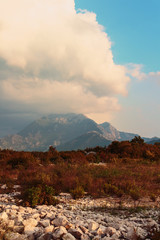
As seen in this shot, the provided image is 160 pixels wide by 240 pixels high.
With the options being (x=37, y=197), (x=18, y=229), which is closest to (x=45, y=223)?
(x=18, y=229)

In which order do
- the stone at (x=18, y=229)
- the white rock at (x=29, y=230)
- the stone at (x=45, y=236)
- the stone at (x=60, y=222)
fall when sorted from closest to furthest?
the stone at (x=45, y=236), the white rock at (x=29, y=230), the stone at (x=18, y=229), the stone at (x=60, y=222)

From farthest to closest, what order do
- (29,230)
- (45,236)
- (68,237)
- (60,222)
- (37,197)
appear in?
(37,197), (60,222), (29,230), (45,236), (68,237)

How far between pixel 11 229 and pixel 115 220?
A: 9.39ft

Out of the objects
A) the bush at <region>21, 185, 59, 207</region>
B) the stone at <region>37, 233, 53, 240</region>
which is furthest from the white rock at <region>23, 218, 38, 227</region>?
the bush at <region>21, 185, 59, 207</region>

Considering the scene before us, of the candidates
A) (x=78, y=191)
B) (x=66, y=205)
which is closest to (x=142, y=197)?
(x=78, y=191)

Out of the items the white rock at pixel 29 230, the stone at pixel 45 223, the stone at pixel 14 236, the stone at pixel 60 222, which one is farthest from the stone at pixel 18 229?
the stone at pixel 60 222

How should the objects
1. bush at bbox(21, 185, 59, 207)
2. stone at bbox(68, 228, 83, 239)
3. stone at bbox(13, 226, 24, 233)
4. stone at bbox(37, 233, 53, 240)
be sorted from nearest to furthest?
stone at bbox(37, 233, 53, 240) → stone at bbox(68, 228, 83, 239) → stone at bbox(13, 226, 24, 233) → bush at bbox(21, 185, 59, 207)

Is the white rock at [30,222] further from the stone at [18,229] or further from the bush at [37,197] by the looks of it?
the bush at [37,197]

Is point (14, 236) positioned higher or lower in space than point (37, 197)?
higher

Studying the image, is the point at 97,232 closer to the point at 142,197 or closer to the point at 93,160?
the point at 142,197

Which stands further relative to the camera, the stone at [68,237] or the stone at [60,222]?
the stone at [60,222]

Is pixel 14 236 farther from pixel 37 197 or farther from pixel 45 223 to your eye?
pixel 37 197

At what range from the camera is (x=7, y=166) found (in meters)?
15.3

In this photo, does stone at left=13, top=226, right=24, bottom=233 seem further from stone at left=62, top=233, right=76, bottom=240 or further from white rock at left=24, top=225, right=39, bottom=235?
stone at left=62, top=233, right=76, bottom=240
